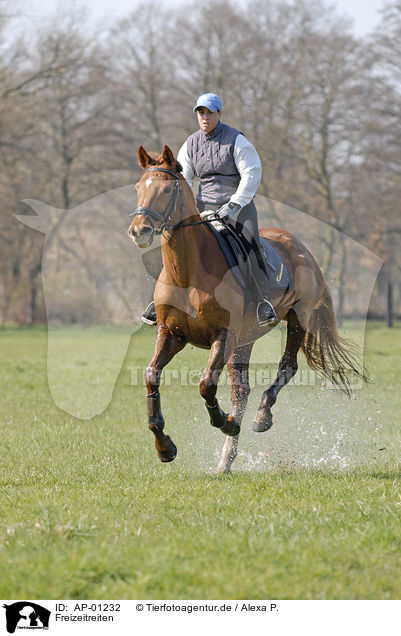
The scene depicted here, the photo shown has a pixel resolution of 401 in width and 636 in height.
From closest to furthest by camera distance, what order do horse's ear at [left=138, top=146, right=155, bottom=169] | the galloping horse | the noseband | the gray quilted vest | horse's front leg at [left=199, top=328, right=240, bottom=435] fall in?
the noseband → the galloping horse → horse's ear at [left=138, top=146, right=155, bottom=169] → horse's front leg at [left=199, top=328, right=240, bottom=435] → the gray quilted vest

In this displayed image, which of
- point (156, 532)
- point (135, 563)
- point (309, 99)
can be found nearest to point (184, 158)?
point (156, 532)

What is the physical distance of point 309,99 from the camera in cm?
3003

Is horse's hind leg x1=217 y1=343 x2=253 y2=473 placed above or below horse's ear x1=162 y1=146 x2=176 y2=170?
below

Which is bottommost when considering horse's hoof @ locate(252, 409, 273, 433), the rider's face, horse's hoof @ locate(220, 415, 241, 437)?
horse's hoof @ locate(252, 409, 273, 433)

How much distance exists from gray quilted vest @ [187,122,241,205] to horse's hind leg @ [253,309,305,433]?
213 cm

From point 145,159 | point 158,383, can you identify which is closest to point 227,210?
point 145,159

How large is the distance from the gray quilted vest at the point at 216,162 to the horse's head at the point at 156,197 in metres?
0.74

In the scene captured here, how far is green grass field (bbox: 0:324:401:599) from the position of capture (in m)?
4.06

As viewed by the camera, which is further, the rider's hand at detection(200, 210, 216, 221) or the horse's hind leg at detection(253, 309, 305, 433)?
the horse's hind leg at detection(253, 309, 305, 433)

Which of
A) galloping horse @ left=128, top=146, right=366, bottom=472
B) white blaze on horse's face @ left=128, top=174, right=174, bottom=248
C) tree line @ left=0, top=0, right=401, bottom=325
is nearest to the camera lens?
white blaze on horse's face @ left=128, top=174, right=174, bottom=248

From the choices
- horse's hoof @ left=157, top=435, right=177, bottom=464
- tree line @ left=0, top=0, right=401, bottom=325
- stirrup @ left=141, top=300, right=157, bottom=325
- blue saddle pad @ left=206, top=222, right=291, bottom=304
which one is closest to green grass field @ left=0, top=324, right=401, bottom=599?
horse's hoof @ left=157, top=435, right=177, bottom=464

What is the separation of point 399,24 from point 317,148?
557 centimetres

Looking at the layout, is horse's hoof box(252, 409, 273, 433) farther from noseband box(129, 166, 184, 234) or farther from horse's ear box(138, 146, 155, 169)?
horse's ear box(138, 146, 155, 169)
